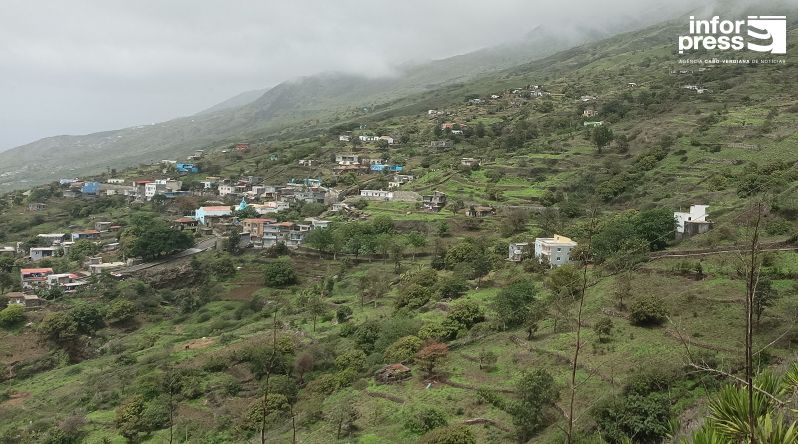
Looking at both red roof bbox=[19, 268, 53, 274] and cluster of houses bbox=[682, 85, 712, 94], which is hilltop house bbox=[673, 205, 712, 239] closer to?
cluster of houses bbox=[682, 85, 712, 94]

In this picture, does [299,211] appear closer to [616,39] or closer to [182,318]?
[182,318]

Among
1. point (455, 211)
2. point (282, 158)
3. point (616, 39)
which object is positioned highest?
point (616, 39)

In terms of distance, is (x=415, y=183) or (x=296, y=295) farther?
(x=415, y=183)

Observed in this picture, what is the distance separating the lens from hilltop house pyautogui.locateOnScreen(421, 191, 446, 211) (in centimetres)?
4972

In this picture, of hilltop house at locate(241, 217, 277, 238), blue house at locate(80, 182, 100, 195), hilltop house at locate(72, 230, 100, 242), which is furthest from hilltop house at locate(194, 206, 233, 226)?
blue house at locate(80, 182, 100, 195)

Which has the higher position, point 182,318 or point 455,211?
point 455,211

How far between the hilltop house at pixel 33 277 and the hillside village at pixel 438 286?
0.13 m

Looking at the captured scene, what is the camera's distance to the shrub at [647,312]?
19406 mm

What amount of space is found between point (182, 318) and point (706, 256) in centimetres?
3245

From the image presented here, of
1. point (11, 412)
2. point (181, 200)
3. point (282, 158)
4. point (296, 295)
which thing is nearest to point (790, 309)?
point (296, 295)

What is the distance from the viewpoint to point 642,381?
14836mm

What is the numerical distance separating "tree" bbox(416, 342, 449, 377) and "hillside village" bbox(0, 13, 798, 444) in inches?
4.0

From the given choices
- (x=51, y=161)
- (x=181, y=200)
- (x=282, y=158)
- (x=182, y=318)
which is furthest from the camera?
(x=51, y=161)

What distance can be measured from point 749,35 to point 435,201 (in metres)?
71.0
